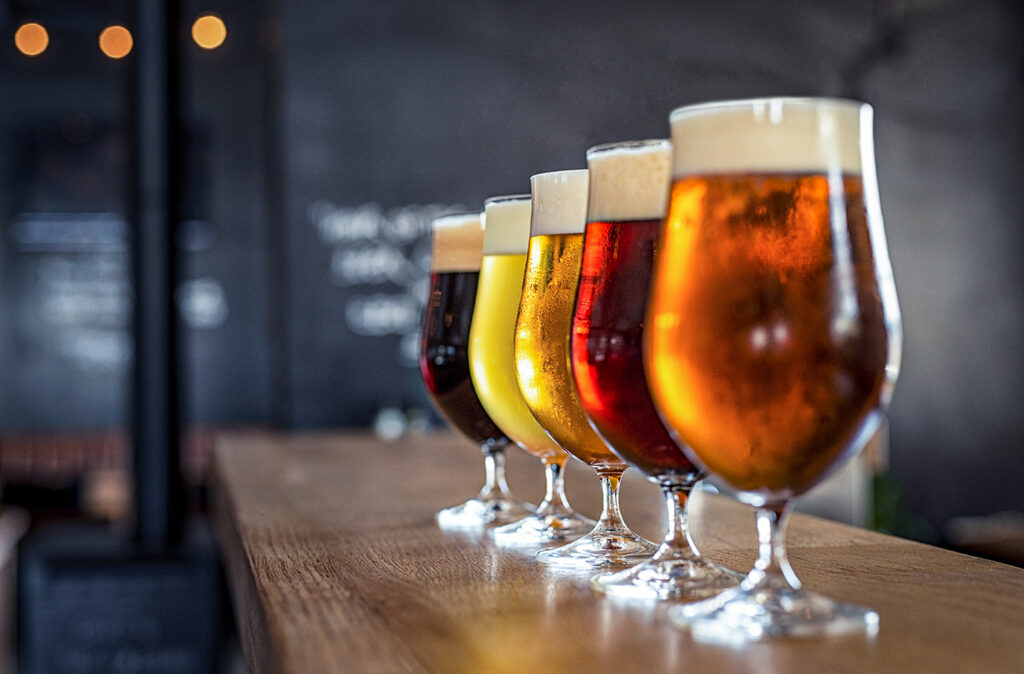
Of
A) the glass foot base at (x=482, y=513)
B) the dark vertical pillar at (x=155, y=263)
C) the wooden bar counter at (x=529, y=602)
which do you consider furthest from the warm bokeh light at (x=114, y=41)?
the glass foot base at (x=482, y=513)

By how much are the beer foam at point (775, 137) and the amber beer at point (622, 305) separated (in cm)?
9

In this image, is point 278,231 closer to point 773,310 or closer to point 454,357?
point 454,357

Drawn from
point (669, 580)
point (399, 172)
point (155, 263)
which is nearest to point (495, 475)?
point (669, 580)

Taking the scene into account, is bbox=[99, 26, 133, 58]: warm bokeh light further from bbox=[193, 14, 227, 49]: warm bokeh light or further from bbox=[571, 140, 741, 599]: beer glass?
bbox=[571, 140, 741, 599]: beer glass

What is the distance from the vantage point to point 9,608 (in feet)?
12.4

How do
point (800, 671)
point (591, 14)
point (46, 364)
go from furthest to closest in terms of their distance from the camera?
1. point (46, 364)
2. point (591, 14)
3. point (800, 671)

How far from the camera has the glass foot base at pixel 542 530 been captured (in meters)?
0.80

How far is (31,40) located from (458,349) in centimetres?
623

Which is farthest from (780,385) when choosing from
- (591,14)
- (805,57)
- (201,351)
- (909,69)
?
(201,351)

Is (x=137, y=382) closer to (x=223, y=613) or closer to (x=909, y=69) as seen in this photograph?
(x=223, y=613)

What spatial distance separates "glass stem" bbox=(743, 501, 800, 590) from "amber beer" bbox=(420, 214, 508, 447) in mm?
393

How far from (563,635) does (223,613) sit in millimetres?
1941

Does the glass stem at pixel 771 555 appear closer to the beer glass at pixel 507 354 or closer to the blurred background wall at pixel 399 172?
the beer glass at pixel 507 354

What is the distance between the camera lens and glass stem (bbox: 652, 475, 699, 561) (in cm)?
65
